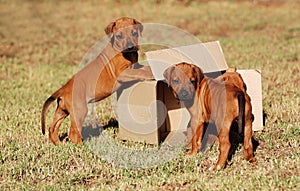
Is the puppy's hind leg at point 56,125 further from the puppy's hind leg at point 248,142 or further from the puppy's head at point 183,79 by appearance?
the puppy's hind leg at point 248,142

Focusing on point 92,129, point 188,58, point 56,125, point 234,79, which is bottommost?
point 92,129

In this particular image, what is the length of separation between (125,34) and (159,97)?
1.06 metres

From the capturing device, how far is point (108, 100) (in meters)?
9.98

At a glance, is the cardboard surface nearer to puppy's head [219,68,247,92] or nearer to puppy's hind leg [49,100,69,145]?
puppy's head [219,68,247,92]

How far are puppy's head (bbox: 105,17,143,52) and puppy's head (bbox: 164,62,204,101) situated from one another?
0.98 m

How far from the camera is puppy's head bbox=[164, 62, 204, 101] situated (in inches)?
243

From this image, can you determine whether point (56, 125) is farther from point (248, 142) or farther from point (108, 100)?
point (248, 142)

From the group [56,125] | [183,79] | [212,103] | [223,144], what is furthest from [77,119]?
[223,144]

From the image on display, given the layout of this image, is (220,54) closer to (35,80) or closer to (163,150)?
(163,150)

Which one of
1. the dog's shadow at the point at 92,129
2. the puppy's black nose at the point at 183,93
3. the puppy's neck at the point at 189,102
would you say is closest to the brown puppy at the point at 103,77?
the dog's shadow at the point at 92,129

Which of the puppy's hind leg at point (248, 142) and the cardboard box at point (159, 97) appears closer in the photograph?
the puppy's hind leg at point (248, 142)

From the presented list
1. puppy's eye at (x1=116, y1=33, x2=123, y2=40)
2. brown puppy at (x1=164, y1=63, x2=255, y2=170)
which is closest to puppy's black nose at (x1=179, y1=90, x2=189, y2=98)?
brown puppy at (x1=164, y1=63, x2=255, y2=170)

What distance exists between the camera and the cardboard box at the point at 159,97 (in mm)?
7293

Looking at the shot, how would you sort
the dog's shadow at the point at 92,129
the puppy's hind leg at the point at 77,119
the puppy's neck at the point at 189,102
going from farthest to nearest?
the dog's shadow at the point at 92,129, the puppy's hind leg at the point at 77,119, the puppy's neck at the point at 189,102
